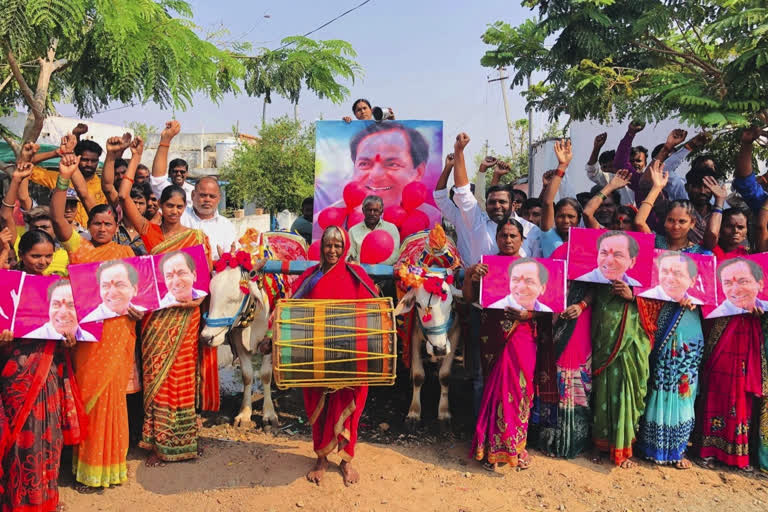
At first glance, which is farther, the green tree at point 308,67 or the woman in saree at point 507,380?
the green tree at point 308,67

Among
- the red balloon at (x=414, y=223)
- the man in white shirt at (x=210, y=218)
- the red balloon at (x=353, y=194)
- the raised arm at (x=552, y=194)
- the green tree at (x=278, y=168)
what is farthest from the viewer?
the green tree at (x=278, y=168)

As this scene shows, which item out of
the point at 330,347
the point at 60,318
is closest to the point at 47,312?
the point at 60,318

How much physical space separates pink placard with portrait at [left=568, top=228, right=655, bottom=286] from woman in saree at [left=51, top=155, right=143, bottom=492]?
3.38 m

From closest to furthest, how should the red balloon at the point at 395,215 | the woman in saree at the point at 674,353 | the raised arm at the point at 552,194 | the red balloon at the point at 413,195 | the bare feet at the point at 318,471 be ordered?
the bare feet at the point at 318,471 < the woman in saree at the point at 674,353 < the raised arm at the point at 552,194 < the red balloon at the point at 395,215 < the red balloon at the point at 413,195

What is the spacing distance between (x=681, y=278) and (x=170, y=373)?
4.09 meters

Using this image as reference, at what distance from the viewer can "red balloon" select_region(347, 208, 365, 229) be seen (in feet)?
21.5

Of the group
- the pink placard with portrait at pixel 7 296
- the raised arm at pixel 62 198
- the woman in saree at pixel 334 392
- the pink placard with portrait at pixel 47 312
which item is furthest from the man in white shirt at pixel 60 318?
the woman in saree at pixel 334 392

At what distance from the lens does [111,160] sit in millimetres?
5148

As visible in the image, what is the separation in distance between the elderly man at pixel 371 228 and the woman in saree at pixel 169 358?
5.65ft

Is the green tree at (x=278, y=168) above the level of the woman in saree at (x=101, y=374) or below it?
above

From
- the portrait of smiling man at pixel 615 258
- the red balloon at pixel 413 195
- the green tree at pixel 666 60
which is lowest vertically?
the portrait of smiling man at pixel 615 258

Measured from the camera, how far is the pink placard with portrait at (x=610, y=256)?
176 inches

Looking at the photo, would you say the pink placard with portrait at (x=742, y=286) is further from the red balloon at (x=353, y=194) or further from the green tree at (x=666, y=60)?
the red balloon at (x=353, y=194)

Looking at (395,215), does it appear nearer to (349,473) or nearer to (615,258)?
(615,258)
